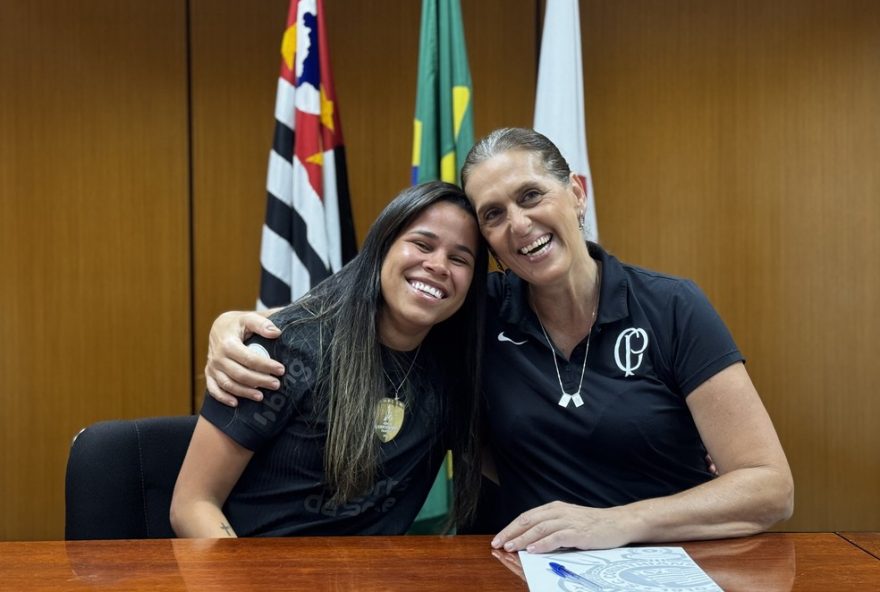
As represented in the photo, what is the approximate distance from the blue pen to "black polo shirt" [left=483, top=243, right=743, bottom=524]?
463 millimetres

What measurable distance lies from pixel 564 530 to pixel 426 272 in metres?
0.62

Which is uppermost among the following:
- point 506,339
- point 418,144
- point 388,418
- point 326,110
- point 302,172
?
point 326,110

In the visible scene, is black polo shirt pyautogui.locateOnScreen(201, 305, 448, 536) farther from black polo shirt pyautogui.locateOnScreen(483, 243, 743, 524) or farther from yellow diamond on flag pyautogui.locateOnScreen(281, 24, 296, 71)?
yellow diamond on flag pyautogui.locateOnScreen(281, 24, 296, 71)

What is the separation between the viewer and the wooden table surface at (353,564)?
113cm

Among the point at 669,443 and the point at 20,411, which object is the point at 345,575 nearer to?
the point at 669,443

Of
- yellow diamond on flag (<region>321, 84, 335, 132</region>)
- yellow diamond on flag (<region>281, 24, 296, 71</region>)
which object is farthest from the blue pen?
yellow diamond on flag (<region>281, 24, 296, 71</region>)

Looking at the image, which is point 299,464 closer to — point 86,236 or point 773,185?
point 86,236

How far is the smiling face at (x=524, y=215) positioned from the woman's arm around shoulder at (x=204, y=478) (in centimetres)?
68

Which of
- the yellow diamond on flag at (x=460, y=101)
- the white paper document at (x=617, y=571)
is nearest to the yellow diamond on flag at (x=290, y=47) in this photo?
the yellow diamond on flag at (x=460, y=101)

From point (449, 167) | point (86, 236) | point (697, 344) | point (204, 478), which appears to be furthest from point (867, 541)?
point (86, 236)

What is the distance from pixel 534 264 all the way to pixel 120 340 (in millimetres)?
2146

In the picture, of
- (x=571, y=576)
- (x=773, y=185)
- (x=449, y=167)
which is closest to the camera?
(x=571, y=576)

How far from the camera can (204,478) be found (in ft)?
5.15

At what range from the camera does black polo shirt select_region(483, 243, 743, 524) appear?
165cm
